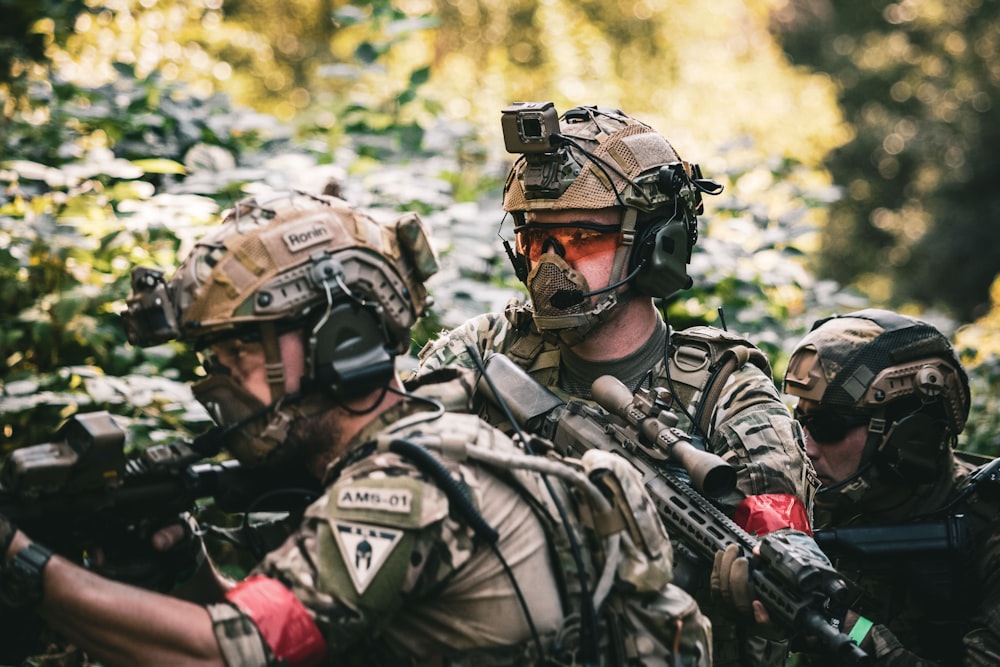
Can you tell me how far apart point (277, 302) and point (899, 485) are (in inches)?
121

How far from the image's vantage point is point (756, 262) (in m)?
6.76

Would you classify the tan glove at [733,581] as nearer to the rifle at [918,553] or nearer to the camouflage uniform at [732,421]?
the camouflage uniform at [732,421]

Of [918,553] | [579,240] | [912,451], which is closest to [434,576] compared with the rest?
[579,240]

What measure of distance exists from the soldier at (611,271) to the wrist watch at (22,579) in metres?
1.91

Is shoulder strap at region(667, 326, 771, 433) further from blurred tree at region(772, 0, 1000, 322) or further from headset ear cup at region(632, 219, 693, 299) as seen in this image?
blurred tree at region(772, 0, 1000, 322)

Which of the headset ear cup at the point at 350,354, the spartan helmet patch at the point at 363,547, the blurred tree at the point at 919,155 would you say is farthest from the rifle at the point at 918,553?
the blurred tree at the point at 919,155

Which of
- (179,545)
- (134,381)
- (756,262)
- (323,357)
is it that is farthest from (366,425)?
(756,262)

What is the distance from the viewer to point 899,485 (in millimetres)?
4594

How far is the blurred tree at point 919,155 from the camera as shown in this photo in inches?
1167

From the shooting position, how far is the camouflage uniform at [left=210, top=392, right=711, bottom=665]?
2.32 metres

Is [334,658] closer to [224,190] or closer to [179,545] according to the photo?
[179,545]

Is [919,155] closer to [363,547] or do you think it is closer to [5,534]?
[363,547]

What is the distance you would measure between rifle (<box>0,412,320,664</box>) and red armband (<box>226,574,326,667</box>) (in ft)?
1.39

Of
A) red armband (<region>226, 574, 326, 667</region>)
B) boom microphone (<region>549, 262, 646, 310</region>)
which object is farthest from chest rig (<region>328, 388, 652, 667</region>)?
boom microphone (<region>549, 262, 646, 310</region>)
